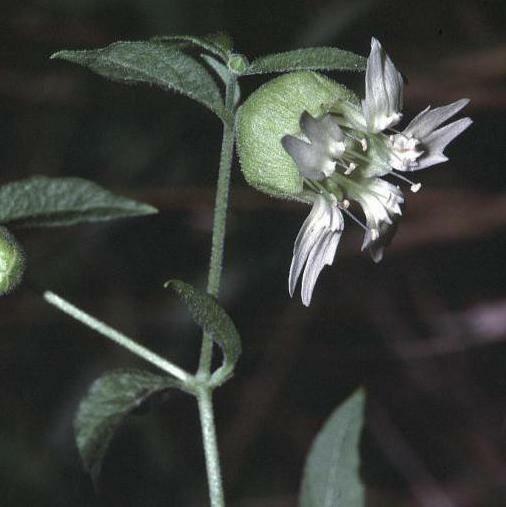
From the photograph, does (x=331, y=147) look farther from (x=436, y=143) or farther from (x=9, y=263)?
(x=9, y=263)

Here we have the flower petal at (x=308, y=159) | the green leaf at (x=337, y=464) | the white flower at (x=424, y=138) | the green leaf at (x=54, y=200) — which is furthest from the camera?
the green leaf at (x=337, y=464)

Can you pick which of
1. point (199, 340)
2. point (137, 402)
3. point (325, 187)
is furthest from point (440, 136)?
point (199, 340)

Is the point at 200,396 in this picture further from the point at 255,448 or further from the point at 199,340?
the point at 255,448

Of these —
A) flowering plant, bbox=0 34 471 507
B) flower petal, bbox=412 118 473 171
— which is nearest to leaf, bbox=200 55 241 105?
flowering plant, bbox=0 34 471 507

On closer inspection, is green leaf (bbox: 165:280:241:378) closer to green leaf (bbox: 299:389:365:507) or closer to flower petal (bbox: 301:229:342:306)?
flower petal (bbox: 301:229:342:306)

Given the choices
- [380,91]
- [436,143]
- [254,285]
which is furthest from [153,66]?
[254,285]

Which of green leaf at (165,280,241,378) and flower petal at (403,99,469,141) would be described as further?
flower petal at (403,99,469,141)

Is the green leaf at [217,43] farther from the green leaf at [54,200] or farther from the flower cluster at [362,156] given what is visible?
the green leaf at [54,200]

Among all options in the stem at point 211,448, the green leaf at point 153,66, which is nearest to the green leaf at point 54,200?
the green leaf at point 153,66
